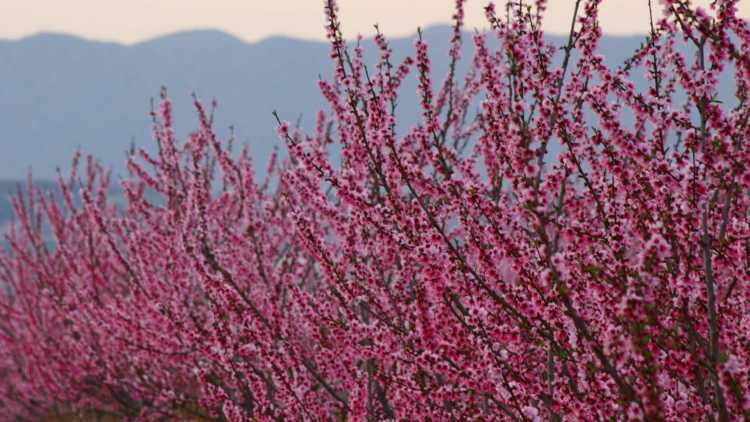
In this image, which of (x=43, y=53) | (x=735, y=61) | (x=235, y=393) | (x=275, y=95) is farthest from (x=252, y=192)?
(x=43, y=53)

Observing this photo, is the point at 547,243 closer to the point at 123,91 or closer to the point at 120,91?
the point at 120,91

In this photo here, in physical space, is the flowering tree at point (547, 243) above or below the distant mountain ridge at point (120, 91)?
below

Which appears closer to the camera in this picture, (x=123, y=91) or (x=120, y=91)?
(x=120, y=91)

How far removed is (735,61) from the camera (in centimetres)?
305

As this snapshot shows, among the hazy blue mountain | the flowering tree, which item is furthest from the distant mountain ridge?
the flowering tree

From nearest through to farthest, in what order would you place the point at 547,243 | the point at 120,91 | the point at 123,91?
the point at 547,243 → the point at 120,91 → the point at 123,91

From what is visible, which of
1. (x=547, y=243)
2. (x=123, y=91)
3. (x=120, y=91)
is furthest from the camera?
(x=123, y=91)

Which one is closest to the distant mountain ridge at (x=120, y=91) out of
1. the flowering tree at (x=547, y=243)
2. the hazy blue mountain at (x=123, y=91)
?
the hazy blue mountain at (x=123, y=91)

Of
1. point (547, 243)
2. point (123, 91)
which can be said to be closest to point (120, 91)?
point (123, 91)

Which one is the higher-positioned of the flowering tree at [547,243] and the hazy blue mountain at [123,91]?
the hazy blue mountain at [123,91]

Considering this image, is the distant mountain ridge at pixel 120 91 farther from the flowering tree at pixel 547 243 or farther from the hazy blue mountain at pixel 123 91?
the flowering tree at pixel 547 243

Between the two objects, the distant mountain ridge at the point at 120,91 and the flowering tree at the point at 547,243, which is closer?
the flowering tree at the point at 547,243

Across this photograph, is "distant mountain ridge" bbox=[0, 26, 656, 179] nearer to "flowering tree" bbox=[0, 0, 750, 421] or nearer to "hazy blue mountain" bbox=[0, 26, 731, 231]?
"hazy blue mountain" bbox=[0, 26, 731, 231]

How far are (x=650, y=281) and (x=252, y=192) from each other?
3911 mm
